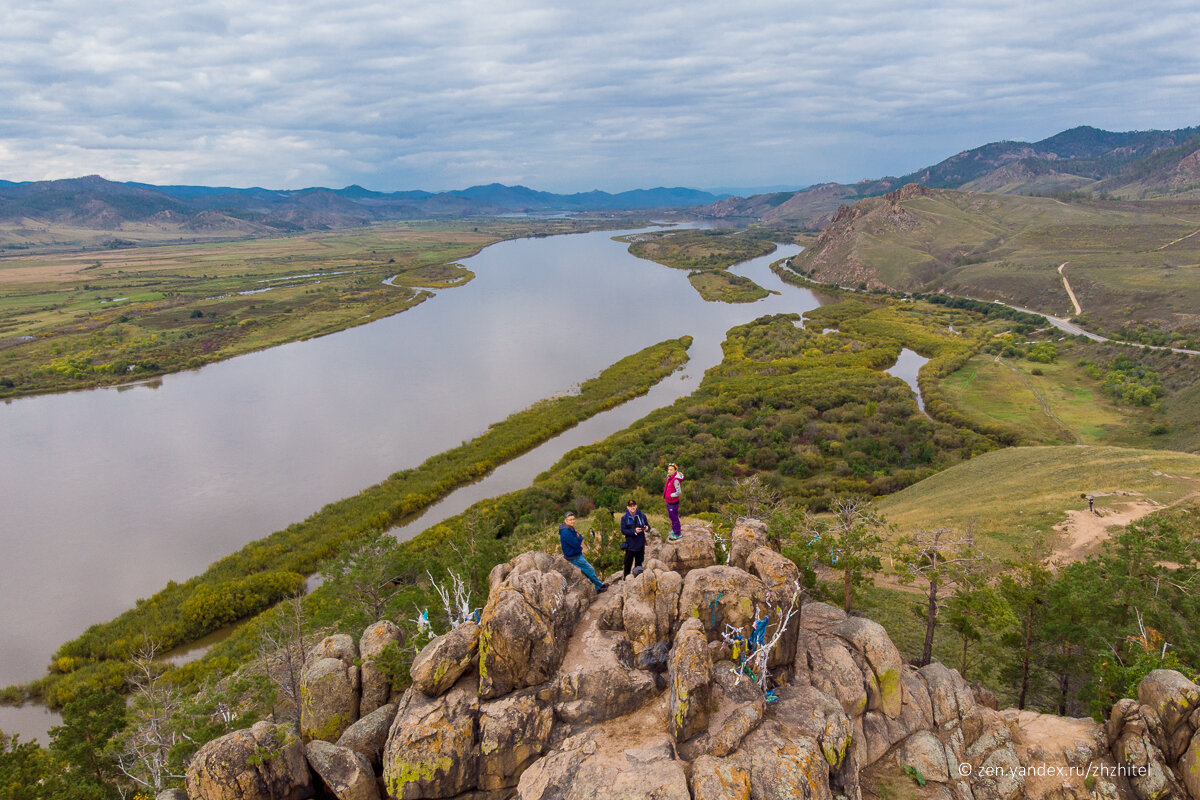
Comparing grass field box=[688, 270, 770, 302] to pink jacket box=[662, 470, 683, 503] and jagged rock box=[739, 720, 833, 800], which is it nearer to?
pink jacket box=[662, 470, 683, 503]

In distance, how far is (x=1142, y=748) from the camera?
12125 millimetres

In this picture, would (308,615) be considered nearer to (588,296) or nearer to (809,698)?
(809,698)

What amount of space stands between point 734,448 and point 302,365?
64743 millimetres

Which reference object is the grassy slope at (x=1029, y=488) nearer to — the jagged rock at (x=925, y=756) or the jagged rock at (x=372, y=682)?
the jagged rock at (x=925, y=756)

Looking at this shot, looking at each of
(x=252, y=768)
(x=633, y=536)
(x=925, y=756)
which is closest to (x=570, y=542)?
(x=633, y=536)

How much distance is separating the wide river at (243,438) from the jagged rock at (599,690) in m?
29.1

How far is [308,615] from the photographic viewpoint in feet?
90.7

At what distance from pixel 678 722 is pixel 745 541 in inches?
259

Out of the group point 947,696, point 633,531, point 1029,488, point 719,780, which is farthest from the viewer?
point 1029,488

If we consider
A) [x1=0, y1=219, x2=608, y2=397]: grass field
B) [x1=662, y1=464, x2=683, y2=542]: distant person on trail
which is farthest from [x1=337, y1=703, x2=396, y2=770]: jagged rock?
[x1=0, y1=219, x2=608, y2=397]: grass field

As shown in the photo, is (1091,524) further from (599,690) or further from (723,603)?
(599,690)

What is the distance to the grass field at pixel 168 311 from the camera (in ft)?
278

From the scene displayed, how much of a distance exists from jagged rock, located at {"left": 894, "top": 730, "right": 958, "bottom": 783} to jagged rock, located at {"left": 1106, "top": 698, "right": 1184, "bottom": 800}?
340 cm

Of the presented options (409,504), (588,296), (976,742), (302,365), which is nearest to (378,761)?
(976,742)
